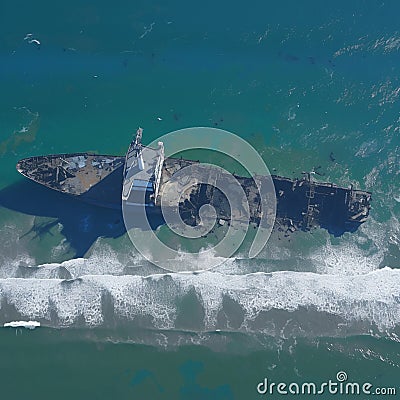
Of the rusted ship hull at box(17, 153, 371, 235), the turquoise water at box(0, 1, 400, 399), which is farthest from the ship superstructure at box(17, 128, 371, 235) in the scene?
the turquoise water at box(0, 1, 400, 399)

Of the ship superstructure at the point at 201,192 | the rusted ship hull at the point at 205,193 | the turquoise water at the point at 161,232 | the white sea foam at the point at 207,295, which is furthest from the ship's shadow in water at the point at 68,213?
the white sea foam at the point at 207,295

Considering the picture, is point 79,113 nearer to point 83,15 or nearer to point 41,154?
point 41,154

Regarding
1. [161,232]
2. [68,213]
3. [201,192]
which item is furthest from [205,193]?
[68,213]

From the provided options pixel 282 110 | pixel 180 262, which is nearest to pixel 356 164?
pixel 282 110

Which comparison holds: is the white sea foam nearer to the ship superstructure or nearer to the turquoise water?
the turquoise water

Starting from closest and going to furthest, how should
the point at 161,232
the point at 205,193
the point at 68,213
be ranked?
the point at 205,193
the point at 161,232
the point at 68,213

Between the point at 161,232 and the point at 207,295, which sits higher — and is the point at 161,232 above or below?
above

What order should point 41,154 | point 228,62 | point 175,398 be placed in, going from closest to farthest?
point 175,398 < point 41,154 < point 228,62

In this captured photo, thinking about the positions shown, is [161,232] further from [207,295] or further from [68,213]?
[68,213]
